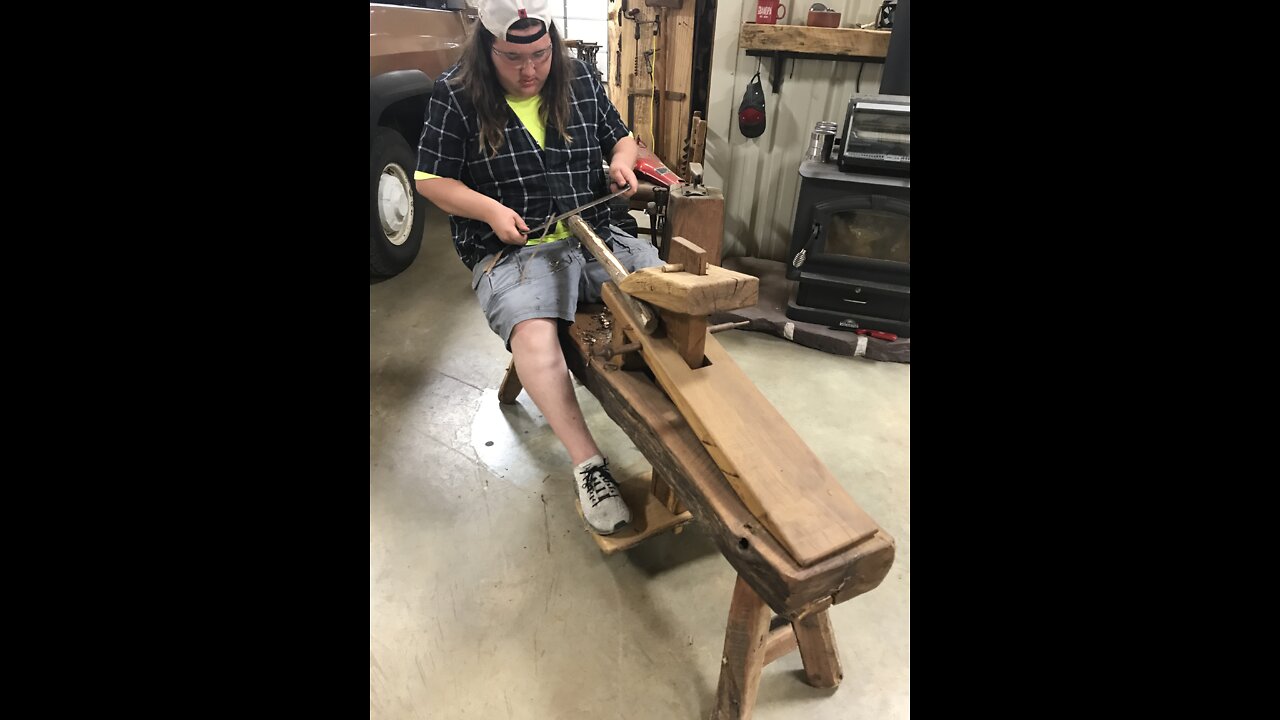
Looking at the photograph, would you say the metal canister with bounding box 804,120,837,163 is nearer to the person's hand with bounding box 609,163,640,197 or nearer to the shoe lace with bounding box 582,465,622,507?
the person's hand with bounding box 609,163,640,197

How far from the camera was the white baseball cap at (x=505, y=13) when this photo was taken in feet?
5.81

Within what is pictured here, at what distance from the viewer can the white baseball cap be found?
1771 millimetres

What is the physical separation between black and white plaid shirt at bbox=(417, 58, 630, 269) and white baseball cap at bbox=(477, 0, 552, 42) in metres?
0.22

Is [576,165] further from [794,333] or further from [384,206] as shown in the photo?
[384,206]

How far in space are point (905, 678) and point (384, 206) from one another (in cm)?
368

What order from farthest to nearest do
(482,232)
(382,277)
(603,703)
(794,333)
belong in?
(382,277) < (794,333) < (482,232) < (603,703)

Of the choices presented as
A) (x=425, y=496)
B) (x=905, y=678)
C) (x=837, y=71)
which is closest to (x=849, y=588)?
(x=905, y=678)

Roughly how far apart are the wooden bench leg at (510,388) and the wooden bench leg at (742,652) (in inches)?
59.4

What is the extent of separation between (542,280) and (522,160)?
42cm

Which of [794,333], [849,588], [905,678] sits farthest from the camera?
[794,333]

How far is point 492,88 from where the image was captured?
194cm

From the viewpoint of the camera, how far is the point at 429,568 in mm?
1946

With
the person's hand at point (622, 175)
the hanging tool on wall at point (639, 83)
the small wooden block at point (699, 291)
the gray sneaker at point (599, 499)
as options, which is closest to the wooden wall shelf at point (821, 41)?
the hanging tool on wall at point (639, 83)

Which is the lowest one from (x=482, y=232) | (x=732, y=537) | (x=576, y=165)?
(x=732, y=537)
